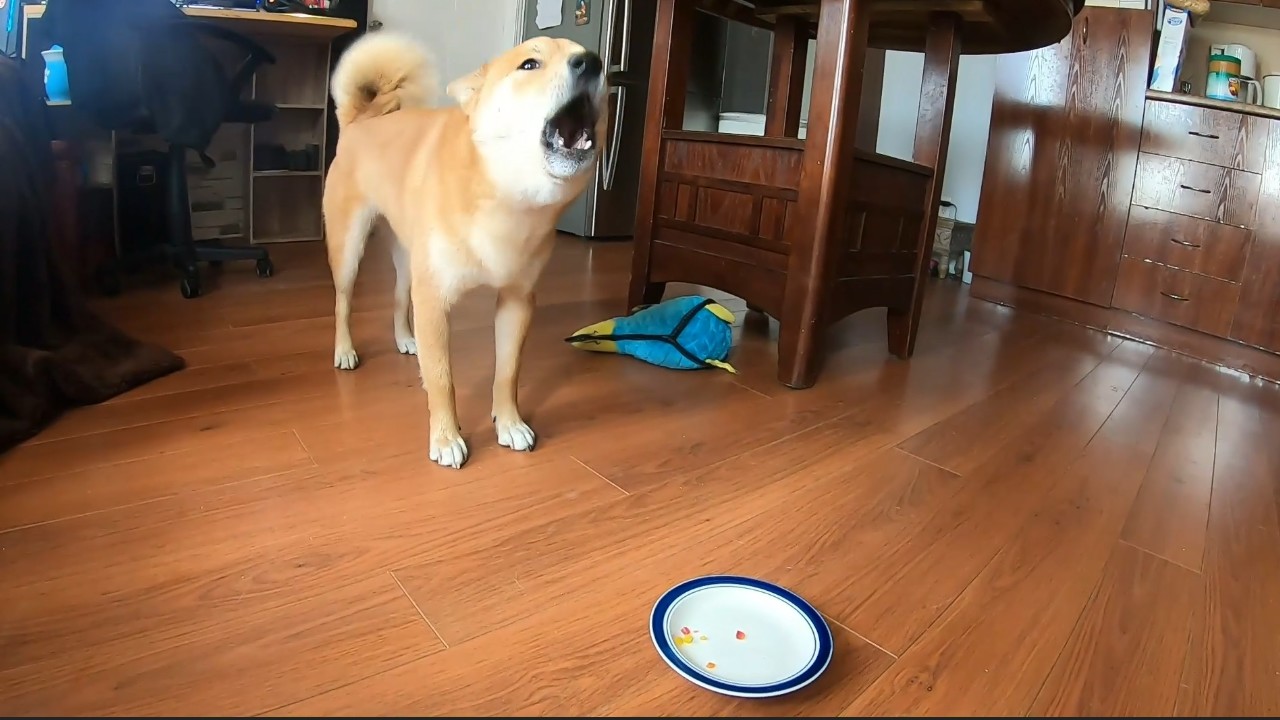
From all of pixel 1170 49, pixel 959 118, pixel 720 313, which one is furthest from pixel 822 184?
pixel 959 118

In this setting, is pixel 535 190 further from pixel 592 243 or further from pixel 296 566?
pixel 592 243

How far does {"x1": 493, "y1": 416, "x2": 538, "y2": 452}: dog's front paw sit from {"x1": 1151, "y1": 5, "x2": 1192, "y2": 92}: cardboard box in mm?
2684

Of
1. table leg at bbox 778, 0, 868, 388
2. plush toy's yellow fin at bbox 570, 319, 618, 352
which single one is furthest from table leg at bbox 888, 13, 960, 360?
plush toy's yellow fin at bbox 570, 319, 618, 352

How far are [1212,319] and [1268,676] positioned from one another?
219cm

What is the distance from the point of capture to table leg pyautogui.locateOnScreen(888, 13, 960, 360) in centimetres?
200

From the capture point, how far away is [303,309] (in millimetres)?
2109

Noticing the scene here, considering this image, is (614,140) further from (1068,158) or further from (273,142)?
(1068,158)

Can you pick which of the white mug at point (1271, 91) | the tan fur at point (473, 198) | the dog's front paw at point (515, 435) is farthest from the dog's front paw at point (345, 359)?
the white mug at point (1271, 91)

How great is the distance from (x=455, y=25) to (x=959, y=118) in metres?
2.51

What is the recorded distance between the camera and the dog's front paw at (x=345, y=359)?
164 centimetres

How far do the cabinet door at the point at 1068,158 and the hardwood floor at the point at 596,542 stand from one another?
128 centimetres

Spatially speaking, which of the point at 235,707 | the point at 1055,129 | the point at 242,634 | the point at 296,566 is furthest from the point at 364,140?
the point at 1055,129

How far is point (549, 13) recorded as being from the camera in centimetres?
388

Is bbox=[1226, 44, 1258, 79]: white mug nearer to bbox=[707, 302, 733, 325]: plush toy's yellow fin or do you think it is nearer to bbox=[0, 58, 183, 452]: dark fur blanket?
bbox=[707, 302, 733, 325]: plush toy's yellow fin
